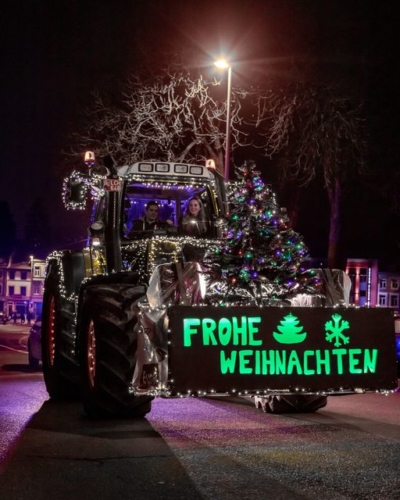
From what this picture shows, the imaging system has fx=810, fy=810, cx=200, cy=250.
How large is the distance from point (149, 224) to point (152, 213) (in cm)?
18

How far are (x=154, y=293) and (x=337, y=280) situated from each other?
2325 mm

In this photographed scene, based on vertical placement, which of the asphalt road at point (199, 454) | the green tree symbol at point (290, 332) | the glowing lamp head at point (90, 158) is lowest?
the asphalt road at point (199, 454)

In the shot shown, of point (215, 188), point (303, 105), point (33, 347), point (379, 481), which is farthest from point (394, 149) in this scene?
point (379, 481)

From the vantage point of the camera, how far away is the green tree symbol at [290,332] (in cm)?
864

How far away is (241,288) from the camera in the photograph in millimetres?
9305

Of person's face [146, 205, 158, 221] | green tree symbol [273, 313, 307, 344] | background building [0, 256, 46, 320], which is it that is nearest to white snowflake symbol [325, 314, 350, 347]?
green tree symbol [273, 313, 307, 344]

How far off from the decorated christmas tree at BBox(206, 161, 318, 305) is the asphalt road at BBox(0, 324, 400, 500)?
1.53 m

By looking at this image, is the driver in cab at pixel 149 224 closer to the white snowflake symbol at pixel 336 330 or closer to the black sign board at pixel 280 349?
the black sign board at pixel 280 349

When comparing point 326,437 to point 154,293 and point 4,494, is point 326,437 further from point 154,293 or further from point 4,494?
point 4,494

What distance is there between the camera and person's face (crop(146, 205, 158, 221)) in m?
11.4

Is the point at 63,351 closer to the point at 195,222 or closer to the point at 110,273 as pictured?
the point at 110,273

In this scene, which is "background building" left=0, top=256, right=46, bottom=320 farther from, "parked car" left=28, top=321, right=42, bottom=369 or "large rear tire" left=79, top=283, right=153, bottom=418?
"large rear tire" left=79, top=283, right=153, bottom=418

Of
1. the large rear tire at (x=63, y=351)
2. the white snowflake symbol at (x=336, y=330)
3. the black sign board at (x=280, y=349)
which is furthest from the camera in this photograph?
the large rear tire at (x=63, y=351)

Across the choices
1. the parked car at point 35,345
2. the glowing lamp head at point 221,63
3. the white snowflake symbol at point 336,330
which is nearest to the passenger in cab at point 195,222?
the white snowflake symbol at point 336,330
